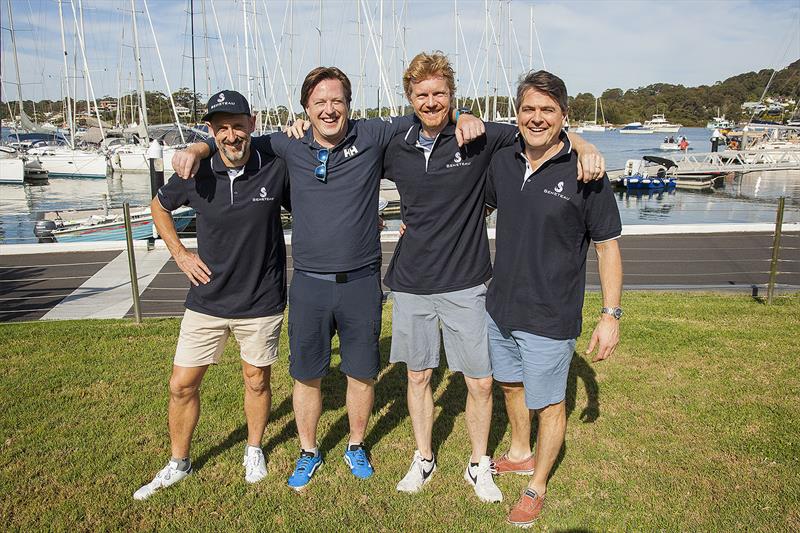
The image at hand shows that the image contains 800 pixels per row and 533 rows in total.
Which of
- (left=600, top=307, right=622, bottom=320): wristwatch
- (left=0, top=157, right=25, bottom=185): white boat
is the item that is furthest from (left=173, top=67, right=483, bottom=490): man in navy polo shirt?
(left=0, top=157, right=25, bottom=185): white boat

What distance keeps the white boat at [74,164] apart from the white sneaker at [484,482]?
4134cm

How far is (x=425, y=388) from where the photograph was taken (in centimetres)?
375

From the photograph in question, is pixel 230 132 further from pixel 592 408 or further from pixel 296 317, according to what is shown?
pixel 592 408

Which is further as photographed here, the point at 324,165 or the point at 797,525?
the point at 324,165

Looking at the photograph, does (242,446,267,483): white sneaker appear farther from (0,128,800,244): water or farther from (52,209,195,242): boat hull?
(0,128,800,244): water

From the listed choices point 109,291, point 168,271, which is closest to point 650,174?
point 168,271

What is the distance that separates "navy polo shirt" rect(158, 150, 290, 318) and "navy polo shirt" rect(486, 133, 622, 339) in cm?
133

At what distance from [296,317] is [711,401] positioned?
329cm

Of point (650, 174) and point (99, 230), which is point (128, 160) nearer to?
point (99, 230)

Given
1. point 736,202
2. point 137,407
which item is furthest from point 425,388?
point 736,202

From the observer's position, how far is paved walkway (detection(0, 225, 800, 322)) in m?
7.93

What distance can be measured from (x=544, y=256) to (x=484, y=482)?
143cm

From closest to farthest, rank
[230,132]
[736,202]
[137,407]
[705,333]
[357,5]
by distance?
[230,132] < [137,407] < [705,333] < [736,202] < [357,5]

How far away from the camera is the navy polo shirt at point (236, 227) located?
3488 millimetres
